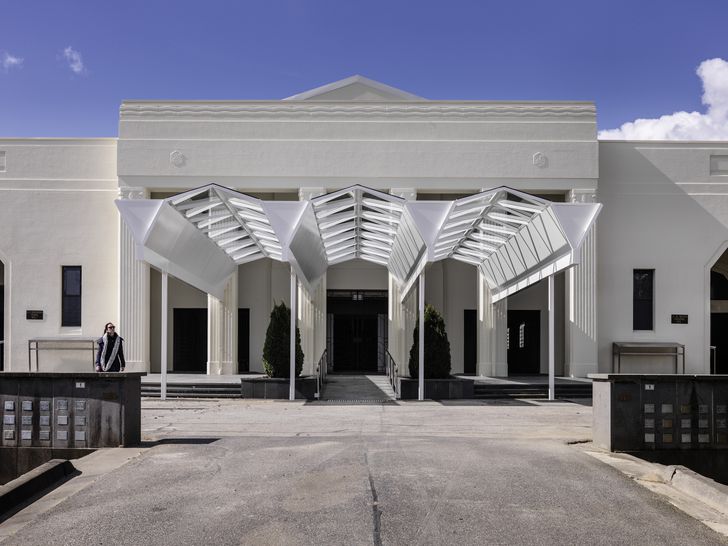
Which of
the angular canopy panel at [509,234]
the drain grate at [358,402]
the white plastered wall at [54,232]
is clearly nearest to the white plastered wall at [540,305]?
the angular canopy panel at [509,234]

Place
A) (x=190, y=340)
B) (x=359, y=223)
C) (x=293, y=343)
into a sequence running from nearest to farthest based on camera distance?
(x=293, y=343) → (x=359, y=223) → (x=190, y=340)

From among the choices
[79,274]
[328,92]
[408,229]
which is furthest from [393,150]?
[79,274]

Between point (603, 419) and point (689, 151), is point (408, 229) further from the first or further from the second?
point (689, 151)

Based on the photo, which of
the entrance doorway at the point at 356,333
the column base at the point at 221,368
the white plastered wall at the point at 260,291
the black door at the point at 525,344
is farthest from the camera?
the entrance doorway at the point at 356,333

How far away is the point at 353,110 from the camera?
2314 cm

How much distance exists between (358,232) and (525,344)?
28.3 ft

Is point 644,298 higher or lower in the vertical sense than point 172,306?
higher

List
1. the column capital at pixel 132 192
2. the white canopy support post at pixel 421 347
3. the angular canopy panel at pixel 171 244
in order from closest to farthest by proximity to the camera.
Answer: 1. the angular canopy panel at pixel 171 244
2. the white canopy support post at pixel 421 347
3. the column capital at pixel 132 192

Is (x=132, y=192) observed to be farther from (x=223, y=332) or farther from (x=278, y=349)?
(x=278, y=349)

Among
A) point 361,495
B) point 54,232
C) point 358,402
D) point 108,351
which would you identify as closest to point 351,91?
point 54,232

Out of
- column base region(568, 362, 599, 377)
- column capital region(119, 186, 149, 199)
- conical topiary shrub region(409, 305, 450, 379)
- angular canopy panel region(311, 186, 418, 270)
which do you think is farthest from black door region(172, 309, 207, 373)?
column base region(568, 362, 599, 377)

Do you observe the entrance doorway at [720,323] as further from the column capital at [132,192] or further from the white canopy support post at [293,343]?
the column capital at [132,192]

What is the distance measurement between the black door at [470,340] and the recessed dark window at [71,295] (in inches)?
525

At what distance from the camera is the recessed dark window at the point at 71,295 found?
2400cm
